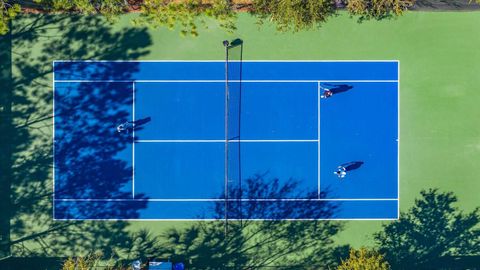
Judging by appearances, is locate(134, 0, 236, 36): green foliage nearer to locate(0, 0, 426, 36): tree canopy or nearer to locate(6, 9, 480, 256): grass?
locate(0, 0, 426, 36): tree canopy

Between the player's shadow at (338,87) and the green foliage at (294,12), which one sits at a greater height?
the green foliage at (294,12)

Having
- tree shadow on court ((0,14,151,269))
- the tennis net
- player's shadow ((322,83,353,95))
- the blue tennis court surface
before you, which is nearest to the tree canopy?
tree shadow on court ((0,14,151,269))

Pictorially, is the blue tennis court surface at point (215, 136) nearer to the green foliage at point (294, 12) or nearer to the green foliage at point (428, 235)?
the green foliage at point (294, 12)

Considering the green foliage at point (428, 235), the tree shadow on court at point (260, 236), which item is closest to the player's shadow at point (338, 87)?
the tree shadow on court at point (260, 236)

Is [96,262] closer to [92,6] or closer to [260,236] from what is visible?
[260,236]

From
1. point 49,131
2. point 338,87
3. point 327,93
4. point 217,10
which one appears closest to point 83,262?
point 49,131

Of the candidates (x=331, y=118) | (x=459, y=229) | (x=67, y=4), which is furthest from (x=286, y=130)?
(x=67, y=4)
